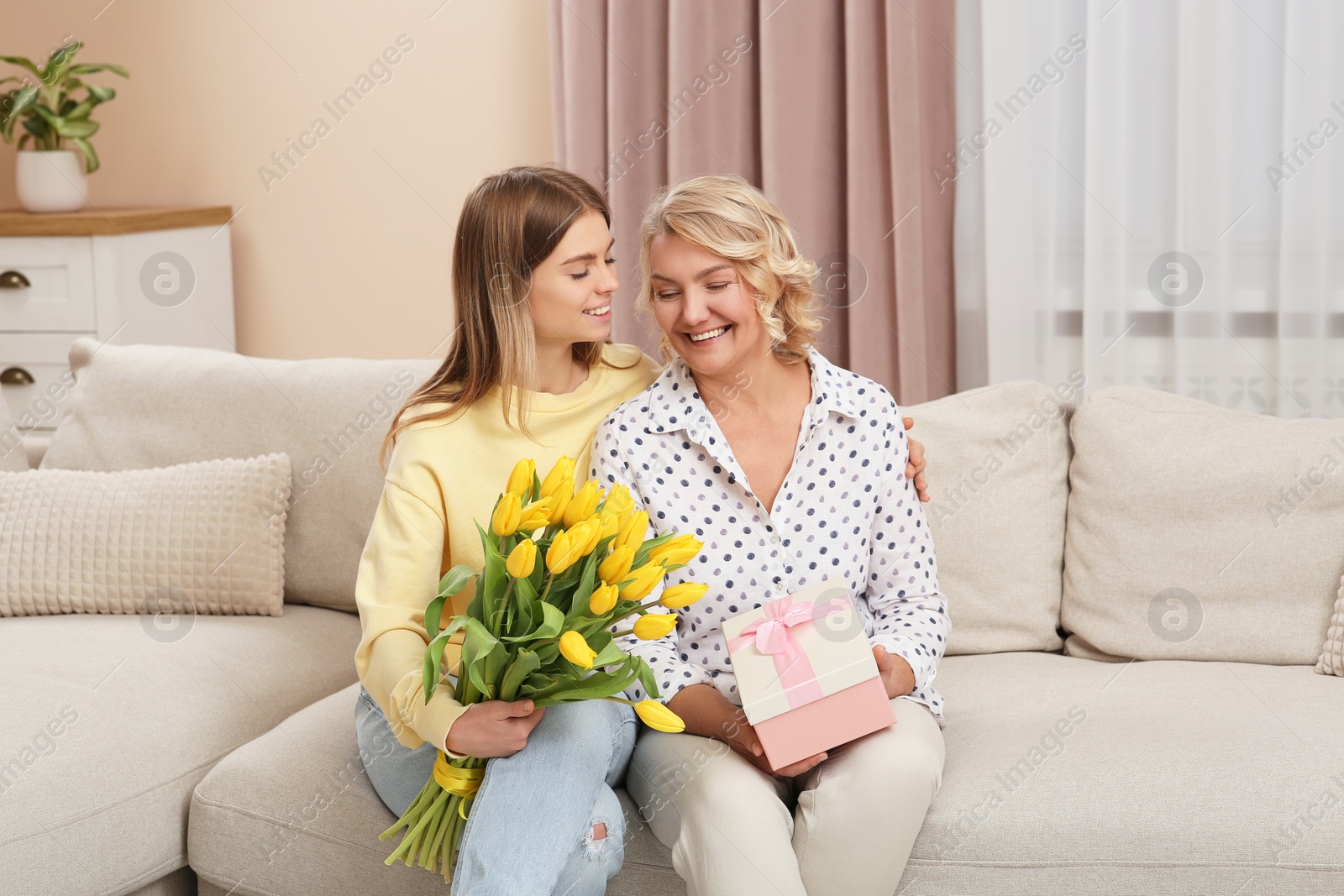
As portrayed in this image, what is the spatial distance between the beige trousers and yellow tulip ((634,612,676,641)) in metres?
0.26

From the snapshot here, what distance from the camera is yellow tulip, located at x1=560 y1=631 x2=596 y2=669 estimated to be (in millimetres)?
1095

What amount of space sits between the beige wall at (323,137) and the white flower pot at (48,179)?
0.95ft

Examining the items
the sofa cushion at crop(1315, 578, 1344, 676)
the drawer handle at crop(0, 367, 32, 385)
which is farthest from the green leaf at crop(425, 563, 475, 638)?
the drawer handle at crop(0, 367, 32, 385)

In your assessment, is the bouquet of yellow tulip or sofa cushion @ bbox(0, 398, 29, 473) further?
sofa cushion @ bbox(0, 398, 29, 473)

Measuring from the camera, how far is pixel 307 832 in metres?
1.48

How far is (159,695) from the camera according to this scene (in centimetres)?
171

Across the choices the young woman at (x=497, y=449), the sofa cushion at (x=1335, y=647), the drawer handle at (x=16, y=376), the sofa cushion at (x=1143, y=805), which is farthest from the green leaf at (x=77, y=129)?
the sofa cushion at (x=1335, y=647)

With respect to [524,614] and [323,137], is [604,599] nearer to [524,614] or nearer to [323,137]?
[524,614]

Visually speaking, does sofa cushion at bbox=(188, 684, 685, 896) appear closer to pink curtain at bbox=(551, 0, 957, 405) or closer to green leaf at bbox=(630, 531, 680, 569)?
green leaf at bbox=(630, 531, 680, 569)

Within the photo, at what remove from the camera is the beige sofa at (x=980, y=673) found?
1378 millimetres

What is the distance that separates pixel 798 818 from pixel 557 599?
0.38m

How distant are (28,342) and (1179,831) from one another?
3.03 metres

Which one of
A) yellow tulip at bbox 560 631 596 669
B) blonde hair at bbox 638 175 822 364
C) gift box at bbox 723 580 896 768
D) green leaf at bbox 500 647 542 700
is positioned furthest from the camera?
blonde hair at bbox 638 175 822 364

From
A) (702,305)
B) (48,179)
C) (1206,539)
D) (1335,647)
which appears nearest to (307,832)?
(702,305)
